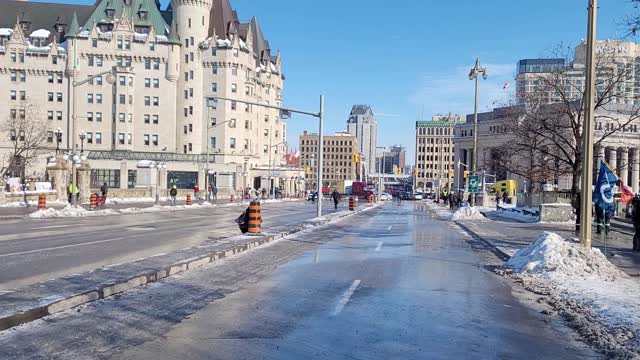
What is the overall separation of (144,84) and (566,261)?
9349 cm

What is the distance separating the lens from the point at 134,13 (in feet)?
337

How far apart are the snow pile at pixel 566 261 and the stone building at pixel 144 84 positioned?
81957mm

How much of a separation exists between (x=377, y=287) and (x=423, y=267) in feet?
11.1

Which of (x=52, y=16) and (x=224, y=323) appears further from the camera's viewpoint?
(x=52, y=16)

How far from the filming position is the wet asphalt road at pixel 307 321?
686 cm

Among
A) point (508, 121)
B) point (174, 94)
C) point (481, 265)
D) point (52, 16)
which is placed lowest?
point (481, 265)

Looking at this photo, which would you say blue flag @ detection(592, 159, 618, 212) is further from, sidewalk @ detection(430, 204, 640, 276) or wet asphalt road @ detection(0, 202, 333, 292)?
wet asphalt road @ detection(0, 202, 333, 292)

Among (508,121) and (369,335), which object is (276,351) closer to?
(369,335)

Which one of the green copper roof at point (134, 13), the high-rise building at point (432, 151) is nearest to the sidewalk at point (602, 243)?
the green copper roof at point (134, 13)

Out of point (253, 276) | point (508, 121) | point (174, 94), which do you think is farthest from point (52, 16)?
point (253, 276)

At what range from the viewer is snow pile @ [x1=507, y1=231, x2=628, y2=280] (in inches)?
510

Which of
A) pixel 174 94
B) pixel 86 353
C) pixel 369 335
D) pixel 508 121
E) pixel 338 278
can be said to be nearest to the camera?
pixel 86 353

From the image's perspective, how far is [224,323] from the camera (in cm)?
818

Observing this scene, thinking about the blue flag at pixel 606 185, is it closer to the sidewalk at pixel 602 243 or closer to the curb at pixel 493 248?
the sidewalk at pixel 602 243
